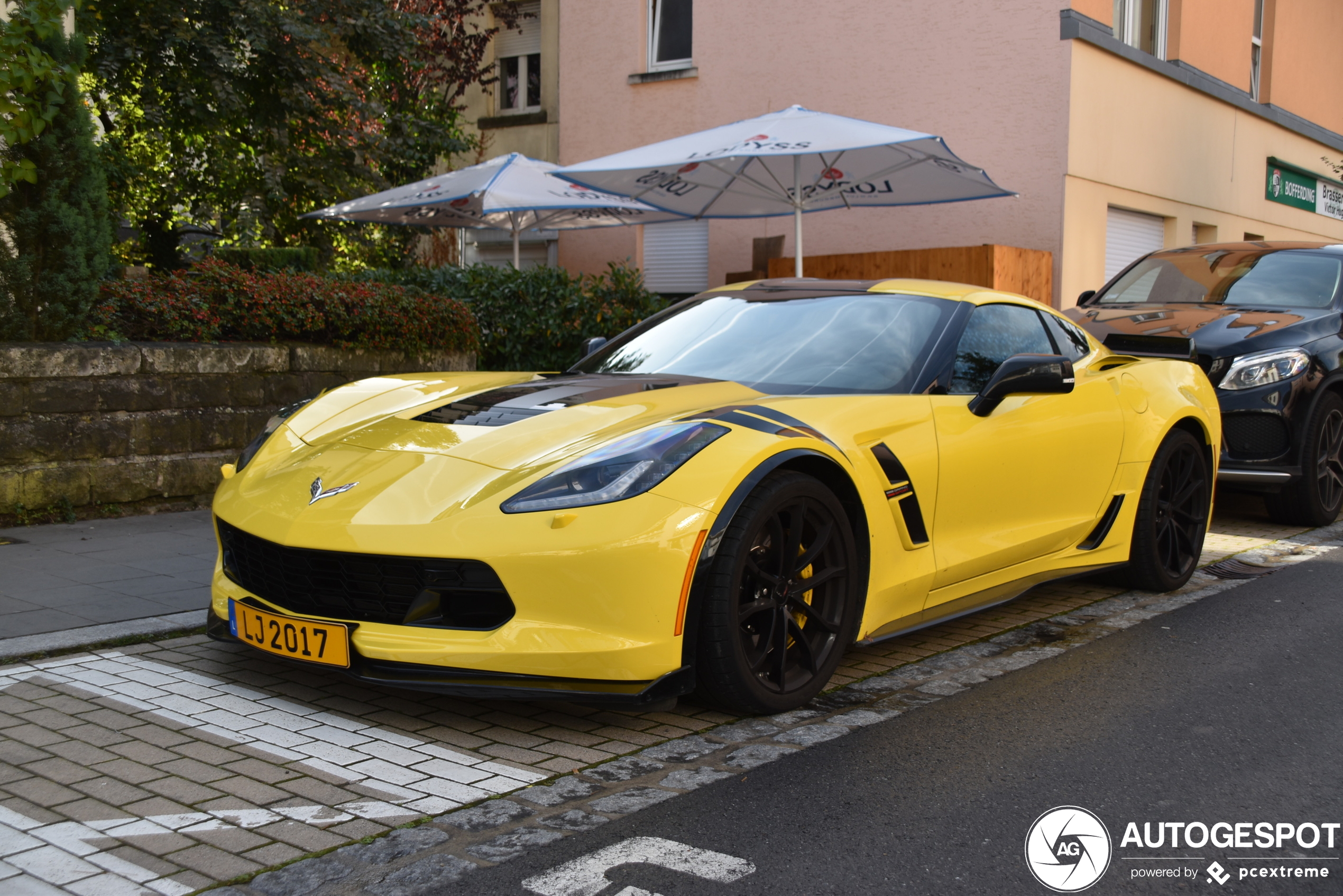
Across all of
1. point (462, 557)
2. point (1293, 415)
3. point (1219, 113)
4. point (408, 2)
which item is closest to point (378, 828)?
point (462, 557)

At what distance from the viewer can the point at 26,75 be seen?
6.11 metres

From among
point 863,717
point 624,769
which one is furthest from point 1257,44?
point 624,769

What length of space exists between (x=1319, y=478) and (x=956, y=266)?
15.5 ft

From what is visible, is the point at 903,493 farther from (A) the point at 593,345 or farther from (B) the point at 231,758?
(B) the point at 231,758

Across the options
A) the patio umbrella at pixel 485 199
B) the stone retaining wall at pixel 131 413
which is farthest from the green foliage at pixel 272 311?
the patio umbrella at pixel 485 199

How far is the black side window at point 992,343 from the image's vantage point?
462cm

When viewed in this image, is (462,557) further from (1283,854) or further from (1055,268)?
(1055,268)

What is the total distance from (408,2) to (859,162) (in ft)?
27.9

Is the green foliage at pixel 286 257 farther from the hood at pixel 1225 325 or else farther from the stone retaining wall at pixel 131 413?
the hood at pixel 1225 325

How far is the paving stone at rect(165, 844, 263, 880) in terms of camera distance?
2684 mm

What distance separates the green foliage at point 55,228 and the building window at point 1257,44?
17708 millimetres

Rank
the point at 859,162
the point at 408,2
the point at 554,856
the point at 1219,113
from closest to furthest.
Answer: the point at 554,856, the point at 859,162, the point at 408,2, the point at 1219,113

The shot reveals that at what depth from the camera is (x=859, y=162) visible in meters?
9.67

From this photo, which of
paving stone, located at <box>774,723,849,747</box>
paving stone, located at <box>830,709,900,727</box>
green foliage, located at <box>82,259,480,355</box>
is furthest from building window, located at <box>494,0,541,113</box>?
paving stone, located at <box>774,723,849,747</box>
